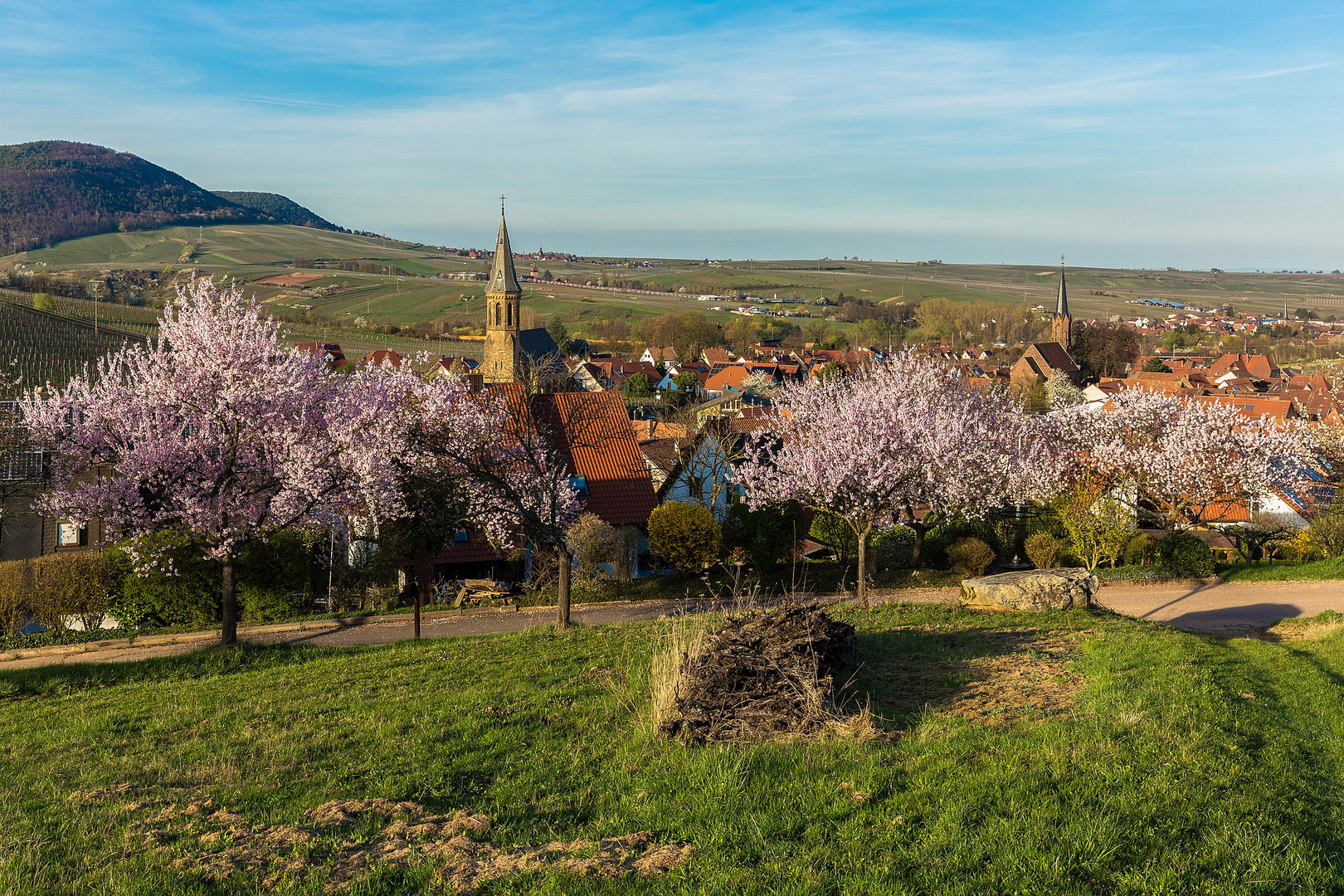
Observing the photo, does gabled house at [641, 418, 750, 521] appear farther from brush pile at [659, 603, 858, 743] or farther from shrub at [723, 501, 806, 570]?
brush pile at [659, 603, 858, 743]

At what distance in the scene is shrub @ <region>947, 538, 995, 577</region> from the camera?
1108 inches

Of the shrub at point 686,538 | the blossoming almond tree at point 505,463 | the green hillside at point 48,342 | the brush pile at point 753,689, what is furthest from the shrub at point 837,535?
the green hillside at point 48,342

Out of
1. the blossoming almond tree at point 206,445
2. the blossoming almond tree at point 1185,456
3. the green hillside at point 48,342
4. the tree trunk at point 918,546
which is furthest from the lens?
the green hillside at point 48,342

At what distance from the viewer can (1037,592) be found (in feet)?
59.3

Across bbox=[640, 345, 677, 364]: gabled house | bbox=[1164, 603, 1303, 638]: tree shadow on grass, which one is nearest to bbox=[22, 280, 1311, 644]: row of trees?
bbox=[1164, 603, 1303, 638]: tree shadow on grass

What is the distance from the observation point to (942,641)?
14.0 metres

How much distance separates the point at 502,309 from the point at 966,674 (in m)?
79.5

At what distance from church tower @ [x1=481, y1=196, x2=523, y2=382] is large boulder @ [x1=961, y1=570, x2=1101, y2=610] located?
67.0m

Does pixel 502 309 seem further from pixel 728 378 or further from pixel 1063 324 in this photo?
pixel 1063 324

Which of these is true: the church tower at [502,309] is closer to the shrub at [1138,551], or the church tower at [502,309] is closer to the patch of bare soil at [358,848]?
the shrub at [1138,551]

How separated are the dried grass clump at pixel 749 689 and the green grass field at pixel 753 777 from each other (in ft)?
1.28

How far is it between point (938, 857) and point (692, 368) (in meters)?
124

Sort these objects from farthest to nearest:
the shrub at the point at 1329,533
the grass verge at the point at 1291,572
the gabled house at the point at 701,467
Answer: the gabled house at the point at 701,467, the shrub at the point at 1329,533, the grass verge at the point at 1291,572

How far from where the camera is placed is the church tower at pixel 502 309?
84062mm
